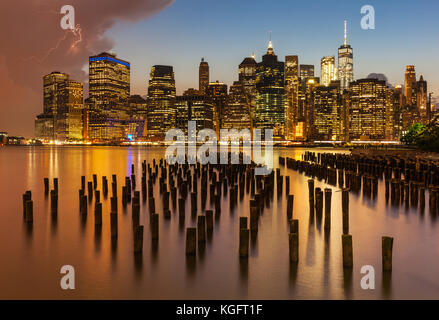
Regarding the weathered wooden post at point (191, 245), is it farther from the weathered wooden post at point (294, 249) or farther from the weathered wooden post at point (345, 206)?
the weathered wooden post at point (345, 206)

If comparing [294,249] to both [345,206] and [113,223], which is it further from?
[113,223]

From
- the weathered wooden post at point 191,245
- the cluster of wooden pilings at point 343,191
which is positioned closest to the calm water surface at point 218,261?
the weathered wooden post at point 191,245

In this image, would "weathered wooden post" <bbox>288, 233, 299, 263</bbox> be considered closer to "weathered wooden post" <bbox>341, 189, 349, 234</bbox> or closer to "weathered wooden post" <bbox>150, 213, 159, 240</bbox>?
"weathered wooden post" <bbox>341, 189, 349, 234</bbox>

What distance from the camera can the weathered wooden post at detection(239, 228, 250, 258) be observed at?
949 cm

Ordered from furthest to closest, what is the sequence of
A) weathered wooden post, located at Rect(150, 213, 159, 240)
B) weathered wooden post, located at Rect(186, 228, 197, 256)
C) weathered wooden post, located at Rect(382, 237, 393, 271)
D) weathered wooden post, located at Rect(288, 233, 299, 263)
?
weathered wooden post, located at Rect(150, 213, 159, 240)
weathered wooden post, located at Rect(186, 228, 197, 256)
weathered wooden post, located at Rect(288, 233, 299, 263)
weathered wooden post, located at Rect(382, 237, 393, 271)

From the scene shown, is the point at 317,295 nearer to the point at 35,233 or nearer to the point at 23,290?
the point at 23,290

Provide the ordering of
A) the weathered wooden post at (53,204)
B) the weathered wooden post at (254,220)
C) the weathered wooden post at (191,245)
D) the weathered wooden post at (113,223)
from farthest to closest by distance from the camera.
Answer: the weathered wooden post at (53,204), the weathered wooden post at (254,220), the weathered wooden post at (113,223), the weathered wooden post at (191,245)

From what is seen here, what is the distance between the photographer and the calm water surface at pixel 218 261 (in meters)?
8.19

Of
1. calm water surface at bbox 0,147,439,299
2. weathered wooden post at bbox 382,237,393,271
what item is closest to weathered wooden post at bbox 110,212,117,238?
calm water surface at bbox 0,147,439,299

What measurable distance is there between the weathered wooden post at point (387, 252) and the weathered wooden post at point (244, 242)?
3.04 m

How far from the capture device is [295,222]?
945 cm

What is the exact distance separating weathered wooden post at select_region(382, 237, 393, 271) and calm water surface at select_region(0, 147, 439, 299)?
22 cm
